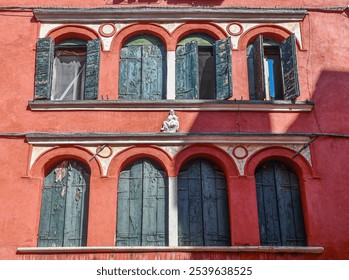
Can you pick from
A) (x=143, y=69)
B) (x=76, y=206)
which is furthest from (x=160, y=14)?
(x=76, y=206)

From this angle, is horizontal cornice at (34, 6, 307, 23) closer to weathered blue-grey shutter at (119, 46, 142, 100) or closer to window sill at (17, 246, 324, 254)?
weathered blue-grey shutter at (119, 46, 142, 100)

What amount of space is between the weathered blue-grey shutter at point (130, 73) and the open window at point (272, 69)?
A: 2664 mm

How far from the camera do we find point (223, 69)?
13.4 metres

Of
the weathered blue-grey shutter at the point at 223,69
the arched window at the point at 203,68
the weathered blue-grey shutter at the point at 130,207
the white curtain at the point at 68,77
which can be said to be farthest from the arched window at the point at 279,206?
the white curtain at the point at 68,77

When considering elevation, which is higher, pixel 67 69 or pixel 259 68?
pixel 67 69

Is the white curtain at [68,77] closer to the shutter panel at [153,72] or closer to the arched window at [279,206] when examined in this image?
the shutter panel at [153,72]

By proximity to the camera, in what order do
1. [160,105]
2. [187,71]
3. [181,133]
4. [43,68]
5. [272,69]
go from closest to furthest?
[181,133] → [160,105] → [43,68] → [187,71] → [272,69]

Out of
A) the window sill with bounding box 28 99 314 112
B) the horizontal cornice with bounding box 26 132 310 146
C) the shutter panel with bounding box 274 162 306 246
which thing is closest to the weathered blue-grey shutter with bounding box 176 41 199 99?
the window sill with bounding box 28 99 314 112

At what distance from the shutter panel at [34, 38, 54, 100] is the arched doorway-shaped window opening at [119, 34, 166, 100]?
1.67 metres

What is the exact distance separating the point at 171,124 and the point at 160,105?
1.81 feet

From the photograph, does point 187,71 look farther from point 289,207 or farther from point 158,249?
point 158,249

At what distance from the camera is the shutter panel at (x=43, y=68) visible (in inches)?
523

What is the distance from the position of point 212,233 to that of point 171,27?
515cm
